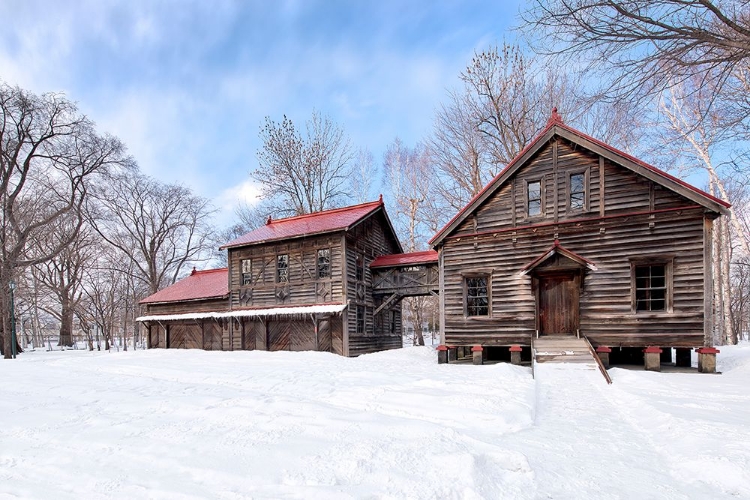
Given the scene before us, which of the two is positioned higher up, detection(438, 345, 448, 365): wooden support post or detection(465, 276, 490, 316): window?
detection(465, 276, 490, 316): window

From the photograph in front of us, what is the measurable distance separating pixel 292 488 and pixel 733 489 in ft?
13.4

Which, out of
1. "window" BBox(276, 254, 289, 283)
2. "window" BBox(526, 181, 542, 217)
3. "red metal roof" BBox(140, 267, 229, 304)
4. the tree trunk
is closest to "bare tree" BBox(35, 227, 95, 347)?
the tree trunk

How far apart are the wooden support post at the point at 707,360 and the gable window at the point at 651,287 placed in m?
1.48

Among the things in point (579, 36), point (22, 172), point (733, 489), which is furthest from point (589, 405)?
point (22, 172)

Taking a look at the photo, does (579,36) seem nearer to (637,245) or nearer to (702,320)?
(637,245)

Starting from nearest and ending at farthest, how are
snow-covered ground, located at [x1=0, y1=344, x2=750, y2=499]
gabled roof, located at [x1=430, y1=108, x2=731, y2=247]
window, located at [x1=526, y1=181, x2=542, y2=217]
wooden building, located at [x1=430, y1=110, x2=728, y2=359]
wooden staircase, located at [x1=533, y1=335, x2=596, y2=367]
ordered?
snow-covered ground, located at [x1=0, y1=344, x2=750, y2=499] < wooden staircase, located at [x1=533, y1=335, x2=596, y2=367] < gabled roof, located at [x1=430, y1=108, x2=731, y2=247] < wooden building, located at [x1=430, y1=110, x2=728, y2=359] < window, located at [x1=526, y1=181, x2=542, y2=217]

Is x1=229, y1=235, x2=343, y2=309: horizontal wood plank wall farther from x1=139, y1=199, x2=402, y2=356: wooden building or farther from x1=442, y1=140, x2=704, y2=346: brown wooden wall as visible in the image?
x1=442, y1=140, x2=704, y2=346: brown wooden wall

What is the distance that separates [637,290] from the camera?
13000 mm

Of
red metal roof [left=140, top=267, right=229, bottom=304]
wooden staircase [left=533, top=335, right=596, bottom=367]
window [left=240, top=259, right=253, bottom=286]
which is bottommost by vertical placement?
wooden staircase [left=533, top=335, right=596, bottom=367]

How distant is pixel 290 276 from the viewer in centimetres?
2166

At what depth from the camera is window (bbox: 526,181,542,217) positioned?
14.7 m

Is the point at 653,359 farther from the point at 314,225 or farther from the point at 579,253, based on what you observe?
the point at 314,225

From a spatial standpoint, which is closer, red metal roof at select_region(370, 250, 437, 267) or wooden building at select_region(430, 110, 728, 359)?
wooden building at select_region(430, 110, 728, 359)

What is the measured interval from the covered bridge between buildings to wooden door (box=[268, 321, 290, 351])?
16.5 ft
